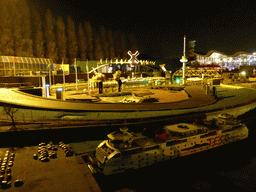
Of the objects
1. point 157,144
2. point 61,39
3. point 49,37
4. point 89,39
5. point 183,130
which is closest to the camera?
point 157,144

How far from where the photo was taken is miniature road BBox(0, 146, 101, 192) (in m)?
6.48

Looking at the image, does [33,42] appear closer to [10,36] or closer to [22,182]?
[10,36]

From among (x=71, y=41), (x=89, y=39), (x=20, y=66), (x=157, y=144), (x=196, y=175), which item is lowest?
(x=196, y=175)

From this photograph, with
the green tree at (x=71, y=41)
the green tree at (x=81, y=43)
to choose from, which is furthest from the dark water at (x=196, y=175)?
the green tree at (x=81, y=43)

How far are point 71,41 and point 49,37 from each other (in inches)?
269

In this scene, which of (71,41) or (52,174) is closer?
(52,174)

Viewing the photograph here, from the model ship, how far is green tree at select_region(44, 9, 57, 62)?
1845 inches

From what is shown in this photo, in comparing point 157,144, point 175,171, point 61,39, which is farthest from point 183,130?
point 61,39

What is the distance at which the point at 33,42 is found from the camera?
1997 inches

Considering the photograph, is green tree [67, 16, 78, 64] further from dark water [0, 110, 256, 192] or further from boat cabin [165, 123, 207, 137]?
boat cabin [165, 123, 207, 137]

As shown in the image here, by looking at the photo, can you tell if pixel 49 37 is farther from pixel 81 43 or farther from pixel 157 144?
pixel 157 144

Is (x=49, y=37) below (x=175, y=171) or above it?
above

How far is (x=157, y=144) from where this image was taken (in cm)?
1069

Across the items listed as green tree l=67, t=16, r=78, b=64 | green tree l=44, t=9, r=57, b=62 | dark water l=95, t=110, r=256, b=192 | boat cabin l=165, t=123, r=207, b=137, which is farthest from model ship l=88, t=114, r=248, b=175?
green tree l=67, t=16, r=78, b=64
